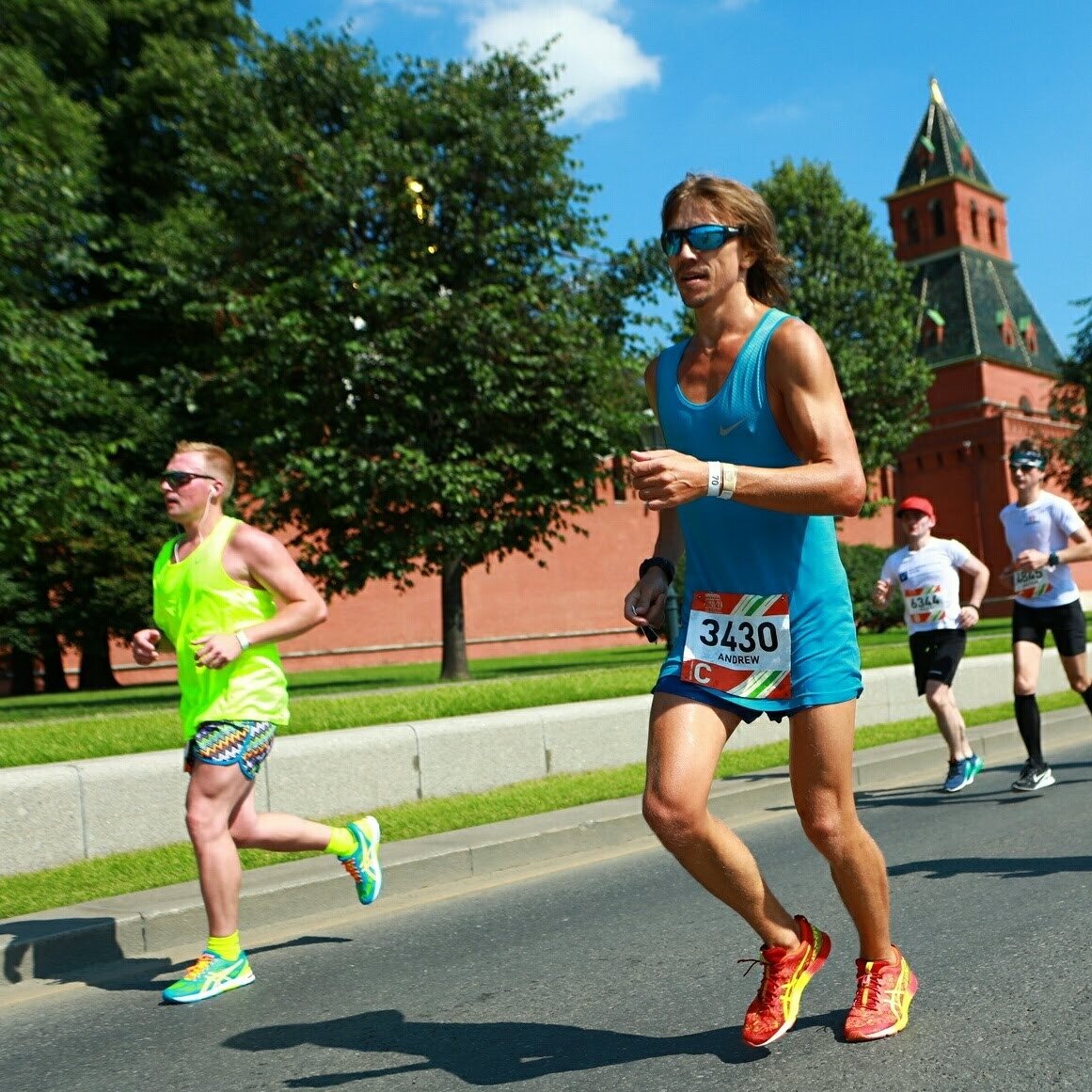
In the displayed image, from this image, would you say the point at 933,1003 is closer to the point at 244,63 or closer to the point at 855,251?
the point at 244,63

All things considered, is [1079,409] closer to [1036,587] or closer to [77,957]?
[1036,587]

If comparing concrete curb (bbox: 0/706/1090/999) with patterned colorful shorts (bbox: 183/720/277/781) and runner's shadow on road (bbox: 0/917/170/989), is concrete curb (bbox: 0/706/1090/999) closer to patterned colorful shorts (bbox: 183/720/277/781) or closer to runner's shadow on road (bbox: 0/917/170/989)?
runner's shadow on road (bbox: 0/917/170/989)

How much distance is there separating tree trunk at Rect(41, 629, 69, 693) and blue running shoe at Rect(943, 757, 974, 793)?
2706cm

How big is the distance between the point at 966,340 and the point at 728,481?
64337mm

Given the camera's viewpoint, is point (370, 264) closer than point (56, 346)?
No

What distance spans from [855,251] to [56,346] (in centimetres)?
2665

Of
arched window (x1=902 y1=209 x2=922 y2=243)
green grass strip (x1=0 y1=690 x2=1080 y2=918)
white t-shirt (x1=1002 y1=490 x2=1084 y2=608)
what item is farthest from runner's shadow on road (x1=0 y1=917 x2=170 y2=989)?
arched window (x1=902 y1=209 x2=922 y2=243)

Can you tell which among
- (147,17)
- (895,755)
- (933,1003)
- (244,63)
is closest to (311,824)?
(933,1003)

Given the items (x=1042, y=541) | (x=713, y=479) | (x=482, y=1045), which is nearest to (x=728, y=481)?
(x=713, y=479)

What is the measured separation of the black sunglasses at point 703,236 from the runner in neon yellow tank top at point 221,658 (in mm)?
2211

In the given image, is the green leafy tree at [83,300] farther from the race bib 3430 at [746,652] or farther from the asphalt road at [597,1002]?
the race bib 3430 at [746,652]

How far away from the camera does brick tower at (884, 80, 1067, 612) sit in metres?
61.6

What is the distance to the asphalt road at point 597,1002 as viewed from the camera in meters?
3.64

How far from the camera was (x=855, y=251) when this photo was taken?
3838 cm
